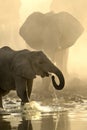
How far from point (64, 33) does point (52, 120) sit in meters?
4.71

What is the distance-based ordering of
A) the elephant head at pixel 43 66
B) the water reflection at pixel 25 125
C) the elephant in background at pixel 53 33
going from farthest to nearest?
the elephant in background at pixel 53 33 < the elephant head at pixel 43 66 < the water reflection at pixel 25 125

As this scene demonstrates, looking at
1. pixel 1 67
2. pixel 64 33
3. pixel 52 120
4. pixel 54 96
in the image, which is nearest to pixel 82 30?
pixel 64 33

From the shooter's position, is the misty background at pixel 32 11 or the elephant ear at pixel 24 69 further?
the misty background at pixel 32 11

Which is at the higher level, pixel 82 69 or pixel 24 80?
pixel 82 69

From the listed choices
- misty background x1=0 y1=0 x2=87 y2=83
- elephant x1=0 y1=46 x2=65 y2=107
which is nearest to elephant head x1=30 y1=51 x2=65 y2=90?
elephant x1=0 y1=46 x2=65 y2=107

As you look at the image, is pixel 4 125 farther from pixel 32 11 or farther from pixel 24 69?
pixel 32 11

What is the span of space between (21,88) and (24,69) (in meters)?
0.21

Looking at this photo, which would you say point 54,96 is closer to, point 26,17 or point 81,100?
point 81,100

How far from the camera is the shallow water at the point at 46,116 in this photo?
6.75 m

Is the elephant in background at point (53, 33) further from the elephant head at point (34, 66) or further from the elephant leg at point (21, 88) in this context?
the elephant leg at point (21, 88)

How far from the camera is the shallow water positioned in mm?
6750

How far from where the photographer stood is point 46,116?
7.50 m

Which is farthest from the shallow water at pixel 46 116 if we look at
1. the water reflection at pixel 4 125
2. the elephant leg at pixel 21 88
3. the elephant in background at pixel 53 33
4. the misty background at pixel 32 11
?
the misty background at pixel 32 11

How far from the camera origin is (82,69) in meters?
12.2
